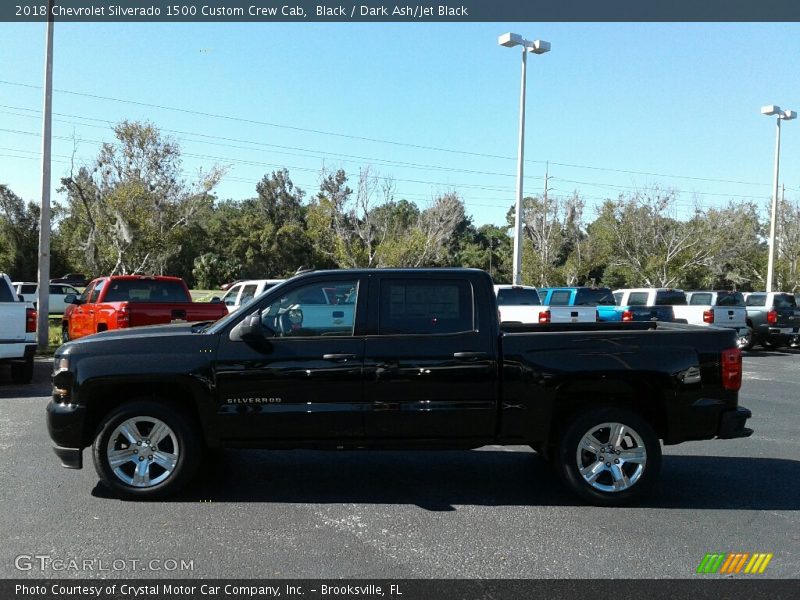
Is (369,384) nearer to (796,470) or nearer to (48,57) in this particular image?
(796,470)

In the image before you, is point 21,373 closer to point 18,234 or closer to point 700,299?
point 700,299

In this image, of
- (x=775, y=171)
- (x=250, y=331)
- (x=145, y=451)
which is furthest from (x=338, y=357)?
(x=775, y=171)

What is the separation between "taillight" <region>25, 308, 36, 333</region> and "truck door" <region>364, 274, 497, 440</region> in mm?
7958

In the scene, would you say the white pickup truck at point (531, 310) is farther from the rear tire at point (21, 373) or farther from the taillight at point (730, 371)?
the taillight at point (730, 371)

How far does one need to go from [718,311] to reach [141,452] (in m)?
18.3

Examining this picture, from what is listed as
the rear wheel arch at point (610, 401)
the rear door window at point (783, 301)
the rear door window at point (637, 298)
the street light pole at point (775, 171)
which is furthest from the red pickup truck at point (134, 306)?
the street light pole at point (775, 171)

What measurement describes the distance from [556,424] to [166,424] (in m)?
3.14

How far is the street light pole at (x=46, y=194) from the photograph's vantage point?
1733cm

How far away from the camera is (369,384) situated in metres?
5.83

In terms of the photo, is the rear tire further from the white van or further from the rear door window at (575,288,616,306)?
the rear door window at (575,288,616,306)

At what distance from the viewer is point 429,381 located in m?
5.84

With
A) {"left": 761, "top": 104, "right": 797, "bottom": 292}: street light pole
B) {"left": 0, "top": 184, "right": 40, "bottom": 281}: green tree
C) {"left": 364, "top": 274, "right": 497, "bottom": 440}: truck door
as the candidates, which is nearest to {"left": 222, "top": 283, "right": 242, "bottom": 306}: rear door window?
{"left": 364, "top": 274, "right": 497, "bottom": 440}: truck door

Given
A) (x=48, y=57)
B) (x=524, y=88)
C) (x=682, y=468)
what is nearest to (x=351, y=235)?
(x=524, y=88)

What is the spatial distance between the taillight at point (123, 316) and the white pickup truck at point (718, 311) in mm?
14483
